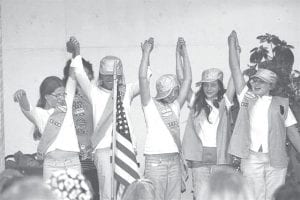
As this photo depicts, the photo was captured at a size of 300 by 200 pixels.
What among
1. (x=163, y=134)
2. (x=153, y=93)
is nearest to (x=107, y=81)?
(x=163, y=134)

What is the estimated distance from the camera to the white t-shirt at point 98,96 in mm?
6797

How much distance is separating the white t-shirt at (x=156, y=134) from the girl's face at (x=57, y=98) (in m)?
0.84

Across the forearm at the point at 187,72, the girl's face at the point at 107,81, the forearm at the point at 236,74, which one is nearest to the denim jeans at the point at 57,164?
the girl's face at the point at 107,81

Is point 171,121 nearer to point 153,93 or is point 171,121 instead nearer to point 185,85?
point 185,85

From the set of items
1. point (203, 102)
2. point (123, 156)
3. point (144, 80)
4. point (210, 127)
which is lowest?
point (123, 156)

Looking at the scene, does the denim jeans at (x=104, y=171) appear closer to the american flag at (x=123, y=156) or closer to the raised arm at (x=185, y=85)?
the american flag at (x=123, y=156)

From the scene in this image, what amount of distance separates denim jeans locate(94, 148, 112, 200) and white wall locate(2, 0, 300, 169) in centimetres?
175

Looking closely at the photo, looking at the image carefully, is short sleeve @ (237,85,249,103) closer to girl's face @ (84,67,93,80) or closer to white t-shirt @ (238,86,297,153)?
white t-shirt @ (238,86,297,153)

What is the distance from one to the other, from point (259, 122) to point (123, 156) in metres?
1.30

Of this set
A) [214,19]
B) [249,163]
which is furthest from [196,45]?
[249,163]

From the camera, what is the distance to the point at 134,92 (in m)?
7.12

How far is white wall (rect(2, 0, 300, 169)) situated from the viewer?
849 centimetres

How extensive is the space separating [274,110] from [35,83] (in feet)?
10.3

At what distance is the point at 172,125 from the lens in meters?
6.89
